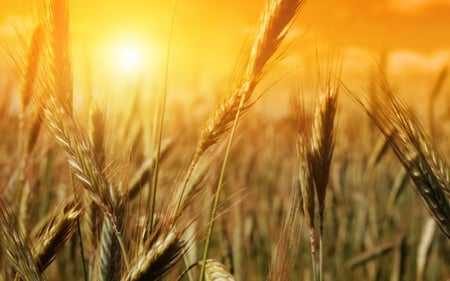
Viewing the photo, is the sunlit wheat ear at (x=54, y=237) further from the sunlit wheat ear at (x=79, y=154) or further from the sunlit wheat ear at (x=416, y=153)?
the sunlit wheat ear at (x=416, y=153)

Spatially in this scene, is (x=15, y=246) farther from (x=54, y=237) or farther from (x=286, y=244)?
(x=286, y=244)

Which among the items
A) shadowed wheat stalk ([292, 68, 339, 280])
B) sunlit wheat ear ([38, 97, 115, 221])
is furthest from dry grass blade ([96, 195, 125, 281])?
shadowed wheat stalk ([292, 68, 339, 280])

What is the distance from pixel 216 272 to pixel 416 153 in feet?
1.30

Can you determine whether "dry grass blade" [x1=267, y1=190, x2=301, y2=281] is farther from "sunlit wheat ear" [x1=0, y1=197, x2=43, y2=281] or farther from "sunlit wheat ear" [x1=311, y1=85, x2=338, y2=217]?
"sunlit wheat ear" [x1=0, y1=197, x2=43, y2=281]

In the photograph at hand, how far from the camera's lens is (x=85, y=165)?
1.10 m

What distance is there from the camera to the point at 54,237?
3.87 ft

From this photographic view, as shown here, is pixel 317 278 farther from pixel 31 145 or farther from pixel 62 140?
pixel 31 145

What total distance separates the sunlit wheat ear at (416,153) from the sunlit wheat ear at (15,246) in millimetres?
519

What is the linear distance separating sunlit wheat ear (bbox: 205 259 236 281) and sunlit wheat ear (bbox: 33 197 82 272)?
24 centimetres

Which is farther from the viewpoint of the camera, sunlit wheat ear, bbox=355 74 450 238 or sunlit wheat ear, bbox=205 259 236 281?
sunlit wheat ear, bbox=355 74 450 238

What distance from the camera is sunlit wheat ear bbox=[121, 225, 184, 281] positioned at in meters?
1.00

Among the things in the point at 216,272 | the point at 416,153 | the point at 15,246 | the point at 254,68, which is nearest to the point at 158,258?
the point at 216,272

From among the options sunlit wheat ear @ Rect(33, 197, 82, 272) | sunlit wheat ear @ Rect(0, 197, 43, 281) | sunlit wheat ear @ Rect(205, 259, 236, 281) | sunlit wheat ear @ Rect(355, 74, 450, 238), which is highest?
sunlit wheat ear @ Rect(355, 74, 450, 238)

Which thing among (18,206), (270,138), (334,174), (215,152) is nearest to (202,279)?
(215,152)
